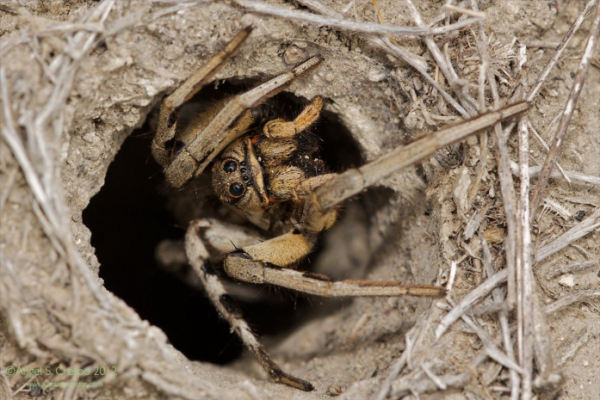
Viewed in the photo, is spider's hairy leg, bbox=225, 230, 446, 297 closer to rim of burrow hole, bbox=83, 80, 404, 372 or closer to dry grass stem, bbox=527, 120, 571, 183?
rim of burrow hole, bbox=83, 80, 404, 372

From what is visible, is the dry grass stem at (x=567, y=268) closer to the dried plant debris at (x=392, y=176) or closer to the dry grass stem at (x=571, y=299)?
the dried plant debris at (x=392, y=176)

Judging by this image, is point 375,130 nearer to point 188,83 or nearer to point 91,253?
point 188,83

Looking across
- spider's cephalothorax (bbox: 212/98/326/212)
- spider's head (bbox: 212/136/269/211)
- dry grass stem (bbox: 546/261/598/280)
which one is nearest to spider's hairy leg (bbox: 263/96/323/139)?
spider's cephalothorax (bbox: 212/98/326/212)

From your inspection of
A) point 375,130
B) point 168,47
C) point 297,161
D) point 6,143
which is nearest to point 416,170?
point 375,130

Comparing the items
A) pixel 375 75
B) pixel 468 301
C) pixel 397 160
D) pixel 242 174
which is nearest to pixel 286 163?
pixel 242 174

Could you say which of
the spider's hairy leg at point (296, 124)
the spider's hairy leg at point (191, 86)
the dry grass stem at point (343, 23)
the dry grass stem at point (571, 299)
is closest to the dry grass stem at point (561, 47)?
the dry grass stem at point (343, 23)
